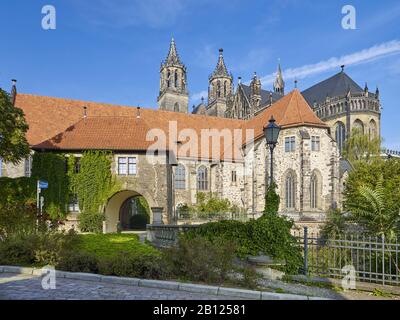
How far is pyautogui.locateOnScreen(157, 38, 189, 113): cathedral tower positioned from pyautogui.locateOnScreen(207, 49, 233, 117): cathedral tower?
819 centimetres

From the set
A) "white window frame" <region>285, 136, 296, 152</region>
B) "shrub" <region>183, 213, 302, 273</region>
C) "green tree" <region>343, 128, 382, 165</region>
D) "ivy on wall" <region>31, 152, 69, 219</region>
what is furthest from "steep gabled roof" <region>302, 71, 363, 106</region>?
"shrub" <region>183, 213, 302, 273</region>

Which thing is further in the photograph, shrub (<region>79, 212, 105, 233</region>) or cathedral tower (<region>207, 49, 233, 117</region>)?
cathedral tower (<region>207, 49, 233, 117</region>)

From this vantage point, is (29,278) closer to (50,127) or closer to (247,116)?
(50,127)

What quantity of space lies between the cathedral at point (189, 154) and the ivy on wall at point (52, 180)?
0.57m

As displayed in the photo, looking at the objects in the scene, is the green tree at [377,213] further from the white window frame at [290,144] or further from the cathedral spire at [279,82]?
the cathedral spire at [279,82]

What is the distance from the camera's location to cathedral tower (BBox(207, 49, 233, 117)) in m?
65.5

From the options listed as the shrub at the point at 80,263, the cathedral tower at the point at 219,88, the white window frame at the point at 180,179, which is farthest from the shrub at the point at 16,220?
the cathedral tower at the point at 219,88

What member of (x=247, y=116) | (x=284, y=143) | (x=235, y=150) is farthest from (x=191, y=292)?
(x=247, y=116)

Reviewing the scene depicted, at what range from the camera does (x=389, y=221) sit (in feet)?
34.0

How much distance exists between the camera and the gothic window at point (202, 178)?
33.2 m

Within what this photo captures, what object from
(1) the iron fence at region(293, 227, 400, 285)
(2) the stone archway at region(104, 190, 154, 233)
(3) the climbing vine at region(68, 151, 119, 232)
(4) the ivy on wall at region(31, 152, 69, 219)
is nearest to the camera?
(1) the iron fence at region(293, 227, 400, 285)

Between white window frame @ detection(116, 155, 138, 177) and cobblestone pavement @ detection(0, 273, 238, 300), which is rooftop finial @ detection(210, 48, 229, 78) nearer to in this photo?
white window frame @ detection(116, 155, 138, 177)

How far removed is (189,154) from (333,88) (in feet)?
121

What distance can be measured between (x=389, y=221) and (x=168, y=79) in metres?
53.4
